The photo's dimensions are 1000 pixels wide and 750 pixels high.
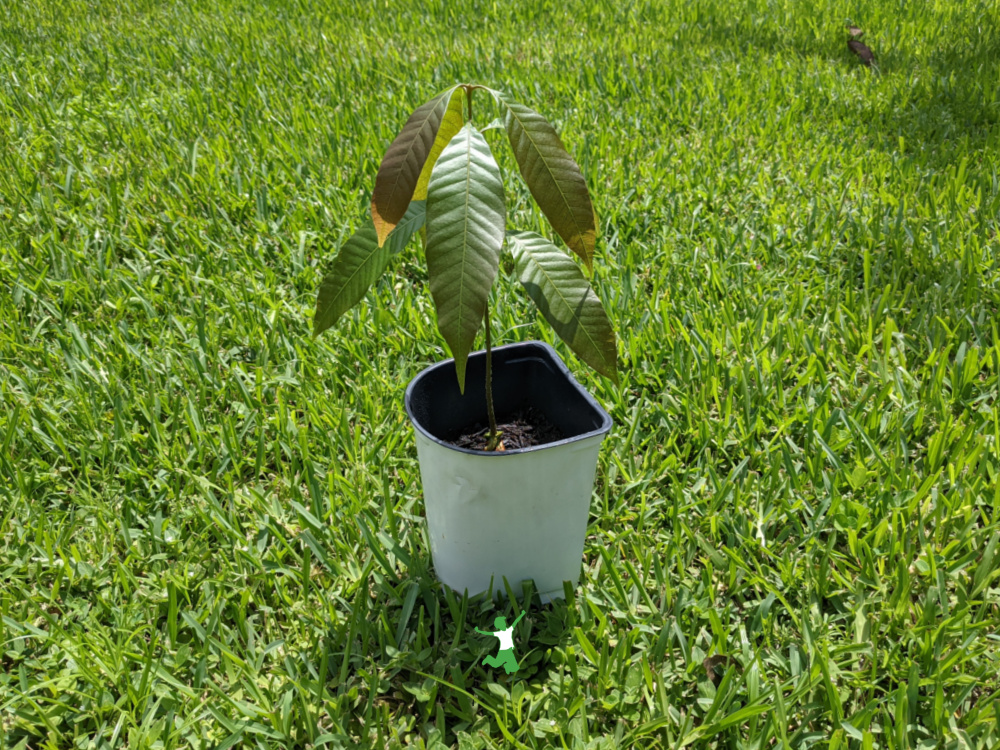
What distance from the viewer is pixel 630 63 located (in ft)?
12.6

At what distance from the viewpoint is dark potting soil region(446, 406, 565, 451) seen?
1.36 meters

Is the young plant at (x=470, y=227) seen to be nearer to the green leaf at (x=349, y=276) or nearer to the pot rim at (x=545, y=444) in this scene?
the green leaf at (x=349, y=276)

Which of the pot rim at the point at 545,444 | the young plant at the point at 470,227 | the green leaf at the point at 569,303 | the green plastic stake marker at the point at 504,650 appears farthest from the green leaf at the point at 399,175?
the green plastic stake marker at the point at 504,650

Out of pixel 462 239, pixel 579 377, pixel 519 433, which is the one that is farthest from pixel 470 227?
pixel 579 377

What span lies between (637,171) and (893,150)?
1037mm

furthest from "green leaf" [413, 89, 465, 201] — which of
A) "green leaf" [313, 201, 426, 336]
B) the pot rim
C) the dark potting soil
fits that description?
the dark potting soil

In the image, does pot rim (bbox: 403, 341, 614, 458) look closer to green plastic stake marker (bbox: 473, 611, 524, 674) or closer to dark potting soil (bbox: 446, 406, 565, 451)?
dark potting soil (bbox: 446, 406, 565, 451)

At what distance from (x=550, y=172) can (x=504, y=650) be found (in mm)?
765

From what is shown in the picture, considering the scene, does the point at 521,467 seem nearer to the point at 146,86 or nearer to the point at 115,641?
the point at 115,641

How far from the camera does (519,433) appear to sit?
1393 millimetres

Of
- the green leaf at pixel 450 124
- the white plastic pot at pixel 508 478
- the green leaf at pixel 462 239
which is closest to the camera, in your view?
the green leaf at pixel 462 239

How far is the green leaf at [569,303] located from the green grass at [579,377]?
515mm

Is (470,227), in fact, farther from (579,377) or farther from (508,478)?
(579,377)

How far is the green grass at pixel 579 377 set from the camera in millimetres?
1226
